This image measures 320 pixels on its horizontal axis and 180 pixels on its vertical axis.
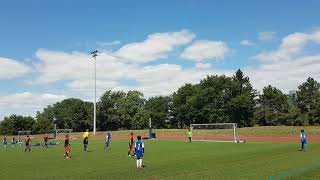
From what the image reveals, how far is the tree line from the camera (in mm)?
117431

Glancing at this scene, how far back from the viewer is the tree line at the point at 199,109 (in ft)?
385

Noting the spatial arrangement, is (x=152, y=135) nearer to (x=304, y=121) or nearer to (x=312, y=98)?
(x=304, y=121)

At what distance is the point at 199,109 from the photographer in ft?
405

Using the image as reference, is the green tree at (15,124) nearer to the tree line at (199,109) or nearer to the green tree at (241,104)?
the tree line at (199,109)

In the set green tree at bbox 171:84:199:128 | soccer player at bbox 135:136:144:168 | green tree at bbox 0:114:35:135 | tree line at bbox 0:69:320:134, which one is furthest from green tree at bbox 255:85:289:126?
soccer player at bbox 135:136:144:168

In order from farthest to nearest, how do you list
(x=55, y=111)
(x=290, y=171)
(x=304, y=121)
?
(x=55, y=111) < (x=304, y=121) < (x=290, y=171)

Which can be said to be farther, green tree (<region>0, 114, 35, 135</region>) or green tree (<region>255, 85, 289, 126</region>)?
green tree (<region>0, 114, 35, 135</region>)

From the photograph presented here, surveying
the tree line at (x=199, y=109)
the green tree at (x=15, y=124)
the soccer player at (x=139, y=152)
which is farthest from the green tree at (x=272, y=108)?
the soccer player at (x=139, y=152)

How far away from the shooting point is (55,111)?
160250 mm

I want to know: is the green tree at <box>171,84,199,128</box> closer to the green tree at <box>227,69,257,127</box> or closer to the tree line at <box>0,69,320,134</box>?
the tree line at <box>0,69,320,134</box>

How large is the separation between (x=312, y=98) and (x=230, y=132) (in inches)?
2234

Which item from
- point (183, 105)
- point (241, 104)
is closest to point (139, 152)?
point (241, 104)

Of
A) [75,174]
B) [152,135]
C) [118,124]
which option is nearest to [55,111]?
[118,124]

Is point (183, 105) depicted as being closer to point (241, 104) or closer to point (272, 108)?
point (241, 104)
